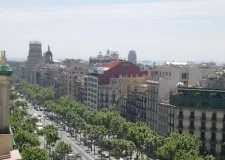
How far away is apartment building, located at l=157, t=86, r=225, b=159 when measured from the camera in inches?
4274

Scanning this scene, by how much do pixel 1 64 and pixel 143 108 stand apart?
328 feet

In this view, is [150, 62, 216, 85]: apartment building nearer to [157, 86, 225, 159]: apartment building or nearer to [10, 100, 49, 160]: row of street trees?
[157, 86, 225, 159]: apartment building

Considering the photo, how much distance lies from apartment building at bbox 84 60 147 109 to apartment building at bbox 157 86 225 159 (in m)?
59.1

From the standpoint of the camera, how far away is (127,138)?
11756cm

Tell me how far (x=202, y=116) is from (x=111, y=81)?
78.4 m

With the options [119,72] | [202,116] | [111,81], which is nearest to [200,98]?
[202,116]

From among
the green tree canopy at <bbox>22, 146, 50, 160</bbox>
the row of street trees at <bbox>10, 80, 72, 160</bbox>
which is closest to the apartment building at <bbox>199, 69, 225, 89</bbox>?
the row of street trees at <bbox>10, 80, 72, 160</bbox>

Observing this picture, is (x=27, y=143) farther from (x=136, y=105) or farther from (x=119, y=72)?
(x=119, y=72)

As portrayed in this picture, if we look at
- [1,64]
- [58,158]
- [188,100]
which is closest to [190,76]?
[188,100]

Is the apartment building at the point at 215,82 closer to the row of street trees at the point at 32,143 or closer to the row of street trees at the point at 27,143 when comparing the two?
the row of street trees at the point at 32,143

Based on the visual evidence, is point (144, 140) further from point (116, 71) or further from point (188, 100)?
point (116, 71)

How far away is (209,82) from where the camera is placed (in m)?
133

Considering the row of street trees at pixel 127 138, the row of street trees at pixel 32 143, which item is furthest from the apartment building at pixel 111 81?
the row of street trees at pixel 32 143

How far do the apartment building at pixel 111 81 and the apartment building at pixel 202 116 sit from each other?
2326 inches
